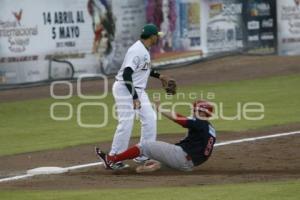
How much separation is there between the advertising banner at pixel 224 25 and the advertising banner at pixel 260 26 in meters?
0.25

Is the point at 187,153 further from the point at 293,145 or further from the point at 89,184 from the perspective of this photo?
the point at 293,145

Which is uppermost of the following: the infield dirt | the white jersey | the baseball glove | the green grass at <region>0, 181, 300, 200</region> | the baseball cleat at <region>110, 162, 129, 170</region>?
the white jersey

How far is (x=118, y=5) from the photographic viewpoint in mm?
24891

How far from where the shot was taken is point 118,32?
25.0 metres

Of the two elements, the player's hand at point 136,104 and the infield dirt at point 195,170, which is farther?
the player's hand at point 136,104

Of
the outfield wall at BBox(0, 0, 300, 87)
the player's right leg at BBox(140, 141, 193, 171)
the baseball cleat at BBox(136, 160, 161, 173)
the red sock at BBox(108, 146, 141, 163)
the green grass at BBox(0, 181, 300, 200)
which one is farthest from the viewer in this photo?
the outfield wall at BBox(0, 0, 300, 87)

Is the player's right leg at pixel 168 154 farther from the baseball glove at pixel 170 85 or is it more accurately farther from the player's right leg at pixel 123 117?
the baseball glove at pixel 170 85

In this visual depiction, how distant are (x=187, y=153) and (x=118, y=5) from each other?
47.9 ft

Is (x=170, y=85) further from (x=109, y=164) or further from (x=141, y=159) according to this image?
(x=109, y=164)

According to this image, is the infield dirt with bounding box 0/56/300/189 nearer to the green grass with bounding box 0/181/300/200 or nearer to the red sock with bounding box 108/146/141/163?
the red sock with bounding box 108/146/141/163

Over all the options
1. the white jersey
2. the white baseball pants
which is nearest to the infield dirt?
the white baseball pants

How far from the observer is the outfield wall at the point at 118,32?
74.2ft

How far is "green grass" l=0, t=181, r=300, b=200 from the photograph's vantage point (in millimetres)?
8586

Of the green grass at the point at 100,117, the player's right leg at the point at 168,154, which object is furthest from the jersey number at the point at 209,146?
the green grass at the point at 100,117
